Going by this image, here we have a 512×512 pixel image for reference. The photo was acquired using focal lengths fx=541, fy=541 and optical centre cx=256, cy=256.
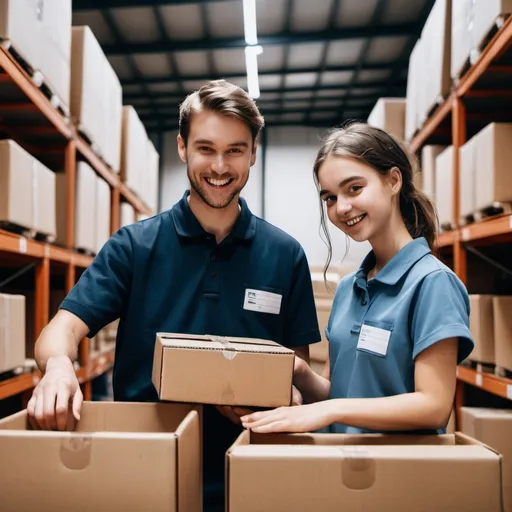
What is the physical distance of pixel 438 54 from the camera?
3283 mm

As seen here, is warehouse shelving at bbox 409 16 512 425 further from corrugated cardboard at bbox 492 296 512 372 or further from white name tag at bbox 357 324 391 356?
white name tag at bbox 357 324 391 356

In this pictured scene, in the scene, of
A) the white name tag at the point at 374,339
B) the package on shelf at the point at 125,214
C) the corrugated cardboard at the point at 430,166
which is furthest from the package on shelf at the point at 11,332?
the corrugated cardboard at the point at 430,166

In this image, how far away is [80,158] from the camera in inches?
152

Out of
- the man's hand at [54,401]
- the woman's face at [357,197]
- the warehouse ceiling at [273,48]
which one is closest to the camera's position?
the man's hand at [54,401]

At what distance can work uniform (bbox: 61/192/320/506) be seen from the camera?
64.1 inches

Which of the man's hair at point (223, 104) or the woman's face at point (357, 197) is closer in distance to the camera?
the woman's face at point (357, 197)

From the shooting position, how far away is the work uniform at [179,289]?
5.34 feet

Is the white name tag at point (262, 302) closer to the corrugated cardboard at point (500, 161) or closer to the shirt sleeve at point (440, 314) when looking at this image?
the shirt sleeve at point (440, 314)

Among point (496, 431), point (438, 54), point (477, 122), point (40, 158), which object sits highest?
point (438, 54)

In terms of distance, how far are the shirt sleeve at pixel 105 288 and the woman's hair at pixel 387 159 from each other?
2.16ft

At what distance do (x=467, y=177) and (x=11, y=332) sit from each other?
7.80ft

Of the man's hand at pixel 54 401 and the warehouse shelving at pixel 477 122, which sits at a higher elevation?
the warehouse shelving at pixel 477 122

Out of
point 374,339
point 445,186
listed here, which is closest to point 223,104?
point 374,339

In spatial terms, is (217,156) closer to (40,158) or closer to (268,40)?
(40,158)
